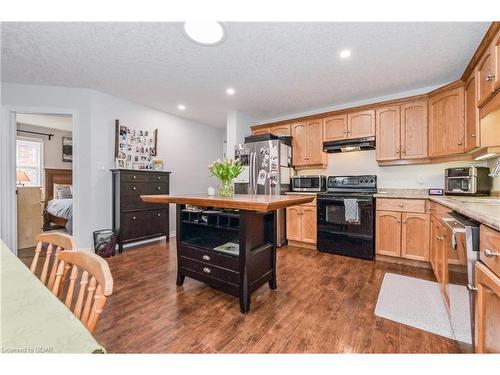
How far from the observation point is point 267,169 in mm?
3791

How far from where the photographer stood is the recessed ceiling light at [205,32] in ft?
6.52

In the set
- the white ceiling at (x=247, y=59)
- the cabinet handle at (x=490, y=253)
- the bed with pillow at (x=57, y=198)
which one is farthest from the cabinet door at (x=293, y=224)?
the bed with pillow at (x=57, y=198)

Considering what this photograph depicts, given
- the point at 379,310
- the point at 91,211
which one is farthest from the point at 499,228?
the point at 91,211

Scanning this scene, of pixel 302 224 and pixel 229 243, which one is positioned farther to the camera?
pixel 302 224

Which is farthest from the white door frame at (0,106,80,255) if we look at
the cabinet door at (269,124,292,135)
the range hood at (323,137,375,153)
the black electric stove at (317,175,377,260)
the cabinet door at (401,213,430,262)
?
the cabinet door at (401,213,430,262)

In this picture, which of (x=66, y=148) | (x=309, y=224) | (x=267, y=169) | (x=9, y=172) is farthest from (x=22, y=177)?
(x=309, y=224)

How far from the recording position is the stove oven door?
123 inches

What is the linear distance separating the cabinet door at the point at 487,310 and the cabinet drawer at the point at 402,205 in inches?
76.8

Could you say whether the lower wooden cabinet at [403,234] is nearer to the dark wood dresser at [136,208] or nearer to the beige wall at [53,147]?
the dark wood dresser at [136,208]

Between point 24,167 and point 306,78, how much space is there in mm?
6679

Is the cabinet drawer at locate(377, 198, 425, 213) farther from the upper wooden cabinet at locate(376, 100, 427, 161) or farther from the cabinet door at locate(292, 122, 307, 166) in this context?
the cabinet door at locate(292, 122, 307, 166)

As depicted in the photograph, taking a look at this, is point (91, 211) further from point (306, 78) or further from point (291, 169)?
point (306, 78)

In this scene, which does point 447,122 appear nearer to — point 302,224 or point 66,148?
point 302,224

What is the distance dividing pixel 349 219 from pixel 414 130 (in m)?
1.52
